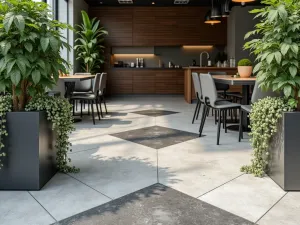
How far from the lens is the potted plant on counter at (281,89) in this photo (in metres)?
2.14

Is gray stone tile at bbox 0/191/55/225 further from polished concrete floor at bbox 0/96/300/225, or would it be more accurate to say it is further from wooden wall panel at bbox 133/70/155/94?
wooden wall panel at bbox 133/70/155/94

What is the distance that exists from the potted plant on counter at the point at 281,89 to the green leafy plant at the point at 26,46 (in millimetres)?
1554

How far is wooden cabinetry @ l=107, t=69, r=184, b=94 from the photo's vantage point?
A: 10695 mm

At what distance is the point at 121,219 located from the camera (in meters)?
1.75

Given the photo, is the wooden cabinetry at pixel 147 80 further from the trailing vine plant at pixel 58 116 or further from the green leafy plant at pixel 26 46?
the green leafy plant at pixel 26 46

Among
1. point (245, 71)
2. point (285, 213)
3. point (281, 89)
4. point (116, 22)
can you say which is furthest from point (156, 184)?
point (116, 22)

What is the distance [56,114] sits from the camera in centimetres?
233

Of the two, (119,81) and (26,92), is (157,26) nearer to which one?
(119,81)

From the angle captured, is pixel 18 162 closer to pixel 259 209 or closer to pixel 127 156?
pixel 127 156

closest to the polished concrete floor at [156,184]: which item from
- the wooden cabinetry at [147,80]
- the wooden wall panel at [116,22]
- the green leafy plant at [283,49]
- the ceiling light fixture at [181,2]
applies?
the green leafy plant at [283,49]

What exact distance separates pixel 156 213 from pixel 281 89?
128 cm

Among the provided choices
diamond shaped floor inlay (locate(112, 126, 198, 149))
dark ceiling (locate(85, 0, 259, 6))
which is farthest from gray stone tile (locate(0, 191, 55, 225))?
dark ceiling (locate(85, 0, 259, 6))

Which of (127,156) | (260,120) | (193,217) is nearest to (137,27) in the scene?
(127,156)

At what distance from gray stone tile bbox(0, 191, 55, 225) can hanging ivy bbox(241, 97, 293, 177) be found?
1624 mm
